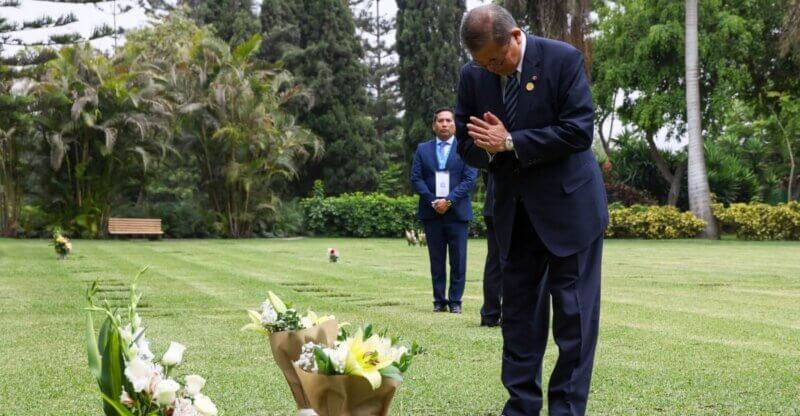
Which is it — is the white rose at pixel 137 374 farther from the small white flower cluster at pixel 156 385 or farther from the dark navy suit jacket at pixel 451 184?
the dark navy suit jacket at pixel 451 184

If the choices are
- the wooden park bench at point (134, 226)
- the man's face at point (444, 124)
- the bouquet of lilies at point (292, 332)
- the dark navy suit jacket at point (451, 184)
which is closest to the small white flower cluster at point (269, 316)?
the bouquet of lilies at point (292, 332)

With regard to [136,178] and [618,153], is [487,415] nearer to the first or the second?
[136,178]

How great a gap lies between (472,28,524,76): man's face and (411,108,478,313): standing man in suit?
13.3 ft

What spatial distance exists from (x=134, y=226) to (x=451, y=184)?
2075 centimetres

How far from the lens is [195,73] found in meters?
29.3

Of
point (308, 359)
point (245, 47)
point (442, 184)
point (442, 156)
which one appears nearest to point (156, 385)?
point (308, 359)

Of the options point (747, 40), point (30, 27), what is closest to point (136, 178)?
point (30, 27)

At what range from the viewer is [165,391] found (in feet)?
7.33

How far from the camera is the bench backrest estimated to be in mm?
26797

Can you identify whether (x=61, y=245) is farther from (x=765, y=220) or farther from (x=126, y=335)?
(x=765, y=220)

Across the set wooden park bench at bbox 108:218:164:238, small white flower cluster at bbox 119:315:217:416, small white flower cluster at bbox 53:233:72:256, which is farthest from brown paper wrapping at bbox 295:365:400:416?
wooden park bench at bbox 108:218:164:238

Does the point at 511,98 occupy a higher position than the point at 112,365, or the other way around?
the point at 511,98

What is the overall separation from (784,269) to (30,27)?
14363mm

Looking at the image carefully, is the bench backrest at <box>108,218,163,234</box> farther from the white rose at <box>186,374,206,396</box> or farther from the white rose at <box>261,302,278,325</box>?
the white rose at <box>186,374,206,396</box>
